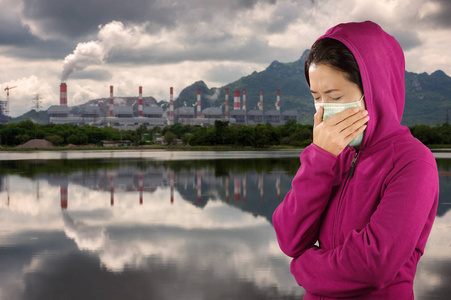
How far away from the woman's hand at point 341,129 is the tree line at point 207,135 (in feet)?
210

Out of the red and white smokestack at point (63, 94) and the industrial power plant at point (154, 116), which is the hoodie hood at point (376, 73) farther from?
the red and white smokestack at point (63, 94)

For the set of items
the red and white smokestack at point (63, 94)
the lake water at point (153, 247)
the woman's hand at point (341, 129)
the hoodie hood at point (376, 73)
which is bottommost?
the lake water at point (153, 247)

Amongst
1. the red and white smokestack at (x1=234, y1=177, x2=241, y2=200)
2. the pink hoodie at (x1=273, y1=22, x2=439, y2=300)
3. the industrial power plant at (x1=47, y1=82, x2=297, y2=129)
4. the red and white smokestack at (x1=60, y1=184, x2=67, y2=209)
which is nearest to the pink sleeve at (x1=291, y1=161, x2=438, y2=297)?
the pink hoodie at (x1=273, y1=22, x2=439, y2=300)

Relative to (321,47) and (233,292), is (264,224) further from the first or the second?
(321,47)

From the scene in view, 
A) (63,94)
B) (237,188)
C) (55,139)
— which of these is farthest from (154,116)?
(237,188)

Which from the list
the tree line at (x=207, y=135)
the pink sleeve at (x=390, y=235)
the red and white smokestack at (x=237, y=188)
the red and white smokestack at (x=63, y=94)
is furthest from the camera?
the red and white smokestack at (x=63, y=94)

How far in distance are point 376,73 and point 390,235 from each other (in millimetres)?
465

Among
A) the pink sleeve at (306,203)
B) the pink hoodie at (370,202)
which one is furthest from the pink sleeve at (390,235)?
the pink sleeve at (306,203)

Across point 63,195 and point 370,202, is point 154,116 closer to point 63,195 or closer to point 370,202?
point 63,195

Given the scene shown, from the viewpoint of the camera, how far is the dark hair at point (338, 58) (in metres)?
1.38

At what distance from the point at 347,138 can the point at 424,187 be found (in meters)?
0.25

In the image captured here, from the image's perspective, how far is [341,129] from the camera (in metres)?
1.34

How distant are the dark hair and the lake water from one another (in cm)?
360

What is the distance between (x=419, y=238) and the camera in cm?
138
